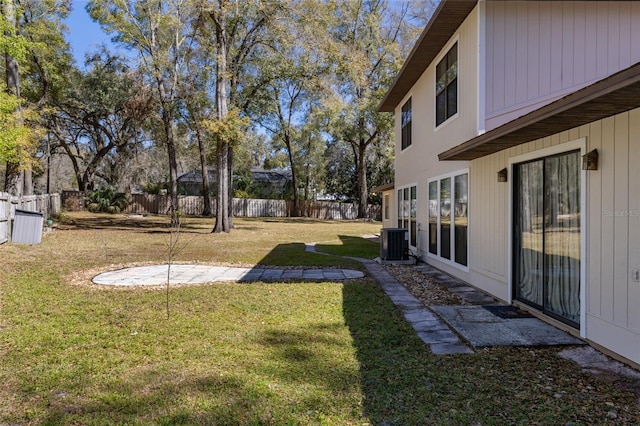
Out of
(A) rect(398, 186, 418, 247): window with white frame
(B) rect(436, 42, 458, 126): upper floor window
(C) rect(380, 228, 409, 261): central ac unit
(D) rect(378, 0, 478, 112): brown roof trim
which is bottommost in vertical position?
(C) rect(380, 228, 409, 261): central ac unit

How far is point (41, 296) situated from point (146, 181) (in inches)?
1133

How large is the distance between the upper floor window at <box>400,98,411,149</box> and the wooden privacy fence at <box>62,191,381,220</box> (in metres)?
20.5

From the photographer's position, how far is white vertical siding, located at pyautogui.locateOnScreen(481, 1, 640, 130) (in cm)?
591

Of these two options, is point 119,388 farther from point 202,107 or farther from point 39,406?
point 202,107

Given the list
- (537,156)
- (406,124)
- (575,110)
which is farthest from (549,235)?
(406,124)

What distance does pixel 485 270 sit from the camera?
6.21 meters

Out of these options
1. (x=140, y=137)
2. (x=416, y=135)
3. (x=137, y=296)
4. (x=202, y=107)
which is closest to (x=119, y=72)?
(x=140, y=137)

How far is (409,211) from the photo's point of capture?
34.9ft

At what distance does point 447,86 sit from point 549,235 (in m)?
4.00

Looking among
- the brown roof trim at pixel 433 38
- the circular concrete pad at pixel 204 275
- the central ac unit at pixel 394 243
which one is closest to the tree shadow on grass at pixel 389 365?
the circular concrete pad at pixel 204 275

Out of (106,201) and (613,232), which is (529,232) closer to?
(613,232)

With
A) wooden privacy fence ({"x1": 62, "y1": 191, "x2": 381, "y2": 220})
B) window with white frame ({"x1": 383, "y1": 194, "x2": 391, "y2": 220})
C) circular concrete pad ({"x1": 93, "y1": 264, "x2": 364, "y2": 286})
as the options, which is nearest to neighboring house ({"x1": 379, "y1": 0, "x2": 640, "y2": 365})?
circular concrete pad ({"x1": 93, "y1": 264, "x2": 364, "y2": 286})

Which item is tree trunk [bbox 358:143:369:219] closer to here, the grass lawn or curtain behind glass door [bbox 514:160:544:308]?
the grass lawn

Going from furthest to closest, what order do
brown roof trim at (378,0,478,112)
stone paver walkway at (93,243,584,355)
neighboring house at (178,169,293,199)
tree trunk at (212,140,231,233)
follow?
neighboring house at (178,169,293,199)
tree trunk at (212,140,231,233)
brown roof trim at (378,0,478,112)
stone paver walkway at (93,243,584,355)
